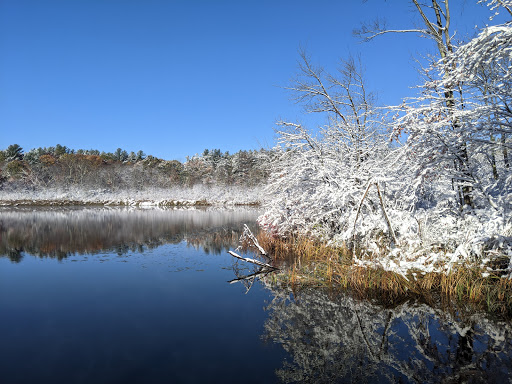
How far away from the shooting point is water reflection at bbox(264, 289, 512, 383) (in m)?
4.30

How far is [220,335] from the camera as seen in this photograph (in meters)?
5.73

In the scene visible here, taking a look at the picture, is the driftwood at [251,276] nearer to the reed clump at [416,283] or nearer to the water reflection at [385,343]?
the reed clump at [416,283]

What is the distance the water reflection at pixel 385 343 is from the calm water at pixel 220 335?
0.02 m

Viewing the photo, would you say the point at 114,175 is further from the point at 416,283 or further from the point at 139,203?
the point at 416,283

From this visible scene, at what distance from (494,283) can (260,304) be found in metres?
4.44

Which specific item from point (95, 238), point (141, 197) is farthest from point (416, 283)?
point (141, 197)

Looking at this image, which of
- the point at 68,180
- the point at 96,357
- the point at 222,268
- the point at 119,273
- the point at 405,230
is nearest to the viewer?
the point at 96,357

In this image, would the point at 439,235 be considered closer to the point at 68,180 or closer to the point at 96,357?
the point at 96,357

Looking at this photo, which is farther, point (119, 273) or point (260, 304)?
point (119, 273)

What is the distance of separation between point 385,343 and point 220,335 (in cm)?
264

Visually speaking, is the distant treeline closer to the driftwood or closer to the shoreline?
the shoreline

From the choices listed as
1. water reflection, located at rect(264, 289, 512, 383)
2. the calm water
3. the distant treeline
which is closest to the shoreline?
the distant treeline

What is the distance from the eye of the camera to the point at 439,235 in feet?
25.6

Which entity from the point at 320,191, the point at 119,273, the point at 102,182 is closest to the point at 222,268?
the point at 119,273
